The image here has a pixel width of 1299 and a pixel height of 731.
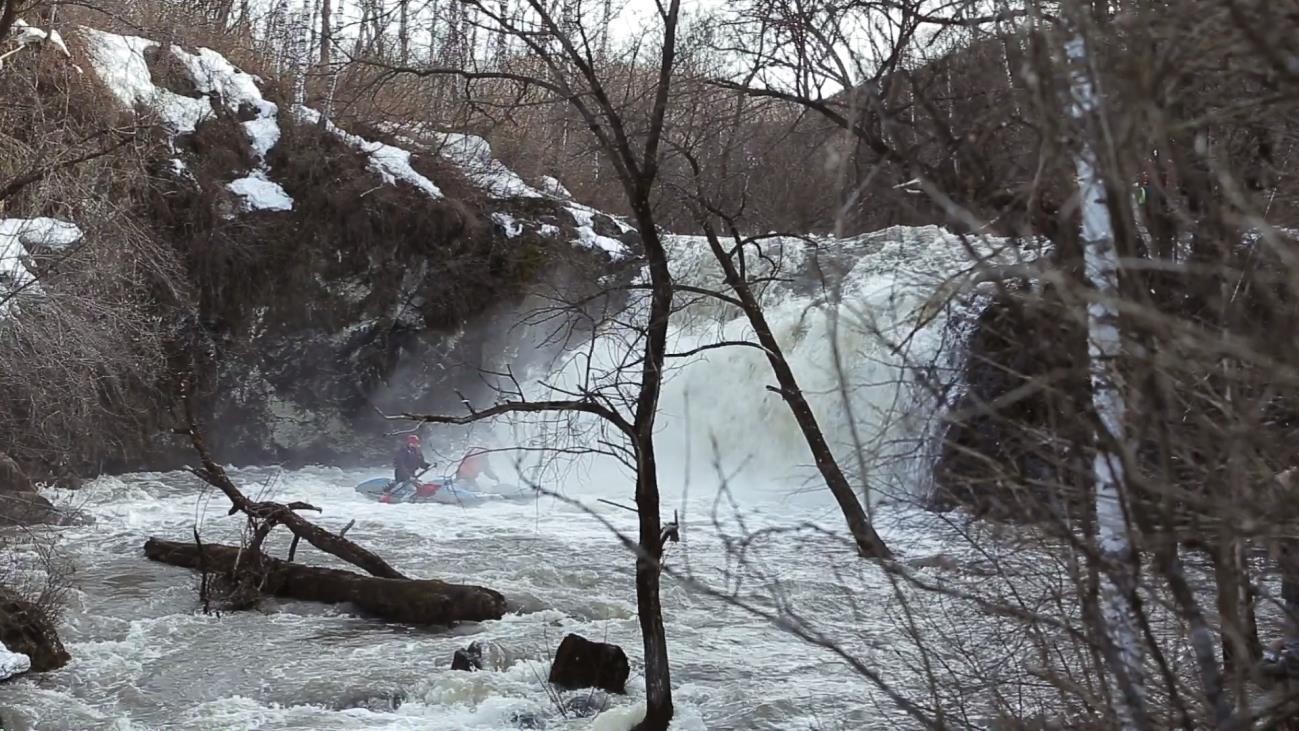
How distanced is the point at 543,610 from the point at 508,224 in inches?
390

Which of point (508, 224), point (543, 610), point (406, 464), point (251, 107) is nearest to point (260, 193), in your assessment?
point (251, 107)

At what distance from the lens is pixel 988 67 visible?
9.10 feet

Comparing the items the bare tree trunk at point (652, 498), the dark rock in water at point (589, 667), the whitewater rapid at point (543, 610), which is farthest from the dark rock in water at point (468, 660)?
the bare tree trunk at point (652, 498)

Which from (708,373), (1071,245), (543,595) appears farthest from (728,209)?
(1071,245)

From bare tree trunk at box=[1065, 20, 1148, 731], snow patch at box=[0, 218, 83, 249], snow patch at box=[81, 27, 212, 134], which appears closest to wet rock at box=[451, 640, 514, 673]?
bare tree trunk at box=[1065, 20, 1148, 731]

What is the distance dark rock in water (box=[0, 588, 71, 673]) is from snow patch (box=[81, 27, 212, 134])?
9357mm

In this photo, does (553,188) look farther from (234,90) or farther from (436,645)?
(436,645)

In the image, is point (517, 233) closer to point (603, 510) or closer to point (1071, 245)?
point (603, 510)

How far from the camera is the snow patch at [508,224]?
17719 mm

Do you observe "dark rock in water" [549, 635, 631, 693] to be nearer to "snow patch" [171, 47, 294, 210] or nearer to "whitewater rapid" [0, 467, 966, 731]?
"whitewater rapid" [0, 467, 966, 731]

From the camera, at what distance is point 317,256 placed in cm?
1675

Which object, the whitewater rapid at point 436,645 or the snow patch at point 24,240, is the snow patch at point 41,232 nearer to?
the snow patch at point 24,240

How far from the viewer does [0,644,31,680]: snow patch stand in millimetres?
6961

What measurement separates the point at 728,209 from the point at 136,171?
6.74 meters
